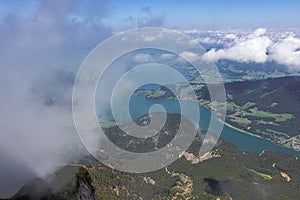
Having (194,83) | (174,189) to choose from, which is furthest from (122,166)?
(194,83)

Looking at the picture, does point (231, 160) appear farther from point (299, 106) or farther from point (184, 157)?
point (299, 106)

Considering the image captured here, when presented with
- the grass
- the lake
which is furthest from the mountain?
the lake

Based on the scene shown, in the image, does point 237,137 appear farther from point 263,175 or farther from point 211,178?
point 211,178

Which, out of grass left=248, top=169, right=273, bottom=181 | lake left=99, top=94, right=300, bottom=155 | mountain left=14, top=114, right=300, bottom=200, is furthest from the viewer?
lake left=99, top=94, right=300, bottom=155

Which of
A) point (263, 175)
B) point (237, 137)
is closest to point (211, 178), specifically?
point (263, 175)

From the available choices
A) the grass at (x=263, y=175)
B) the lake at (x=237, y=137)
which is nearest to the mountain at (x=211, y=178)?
the grass at (x=263, y=175)

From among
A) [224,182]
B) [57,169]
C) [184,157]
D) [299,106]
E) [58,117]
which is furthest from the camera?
[299,106]

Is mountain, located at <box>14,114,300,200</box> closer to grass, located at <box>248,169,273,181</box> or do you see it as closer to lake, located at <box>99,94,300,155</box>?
grass, located at <box>248,169,273,181</box>

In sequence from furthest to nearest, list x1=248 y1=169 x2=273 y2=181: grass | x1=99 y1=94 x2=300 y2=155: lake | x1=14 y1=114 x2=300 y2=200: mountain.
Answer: x1=99 y1=94 x2=300 y2=155: lake < x1=248 y1=169 x2=273 y2=181: grass < x1=14 y1=114 x2=300 y2=200: mountain

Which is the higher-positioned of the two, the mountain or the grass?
the mountain

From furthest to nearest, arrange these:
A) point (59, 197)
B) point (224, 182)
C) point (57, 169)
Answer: point (224, 182) < point (57, 169) < point (59, 197)

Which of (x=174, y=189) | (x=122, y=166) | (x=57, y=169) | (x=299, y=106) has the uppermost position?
(x=57, y=169)
